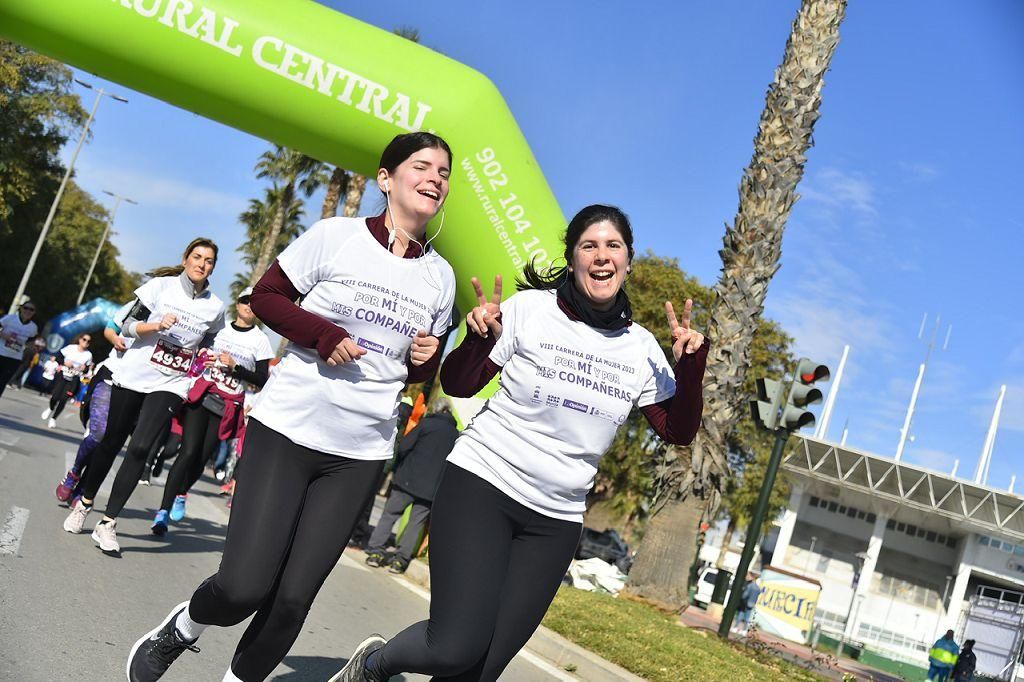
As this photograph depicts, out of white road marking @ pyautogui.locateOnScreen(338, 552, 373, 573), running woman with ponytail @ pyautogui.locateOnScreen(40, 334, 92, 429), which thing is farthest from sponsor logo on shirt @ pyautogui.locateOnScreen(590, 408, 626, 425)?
running woman with ponytail @ pyautogui.locateOnScreen(40, 334, 92, 429)

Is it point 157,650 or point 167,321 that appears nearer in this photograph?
point 157,650

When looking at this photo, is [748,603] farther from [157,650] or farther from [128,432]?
[157,650]

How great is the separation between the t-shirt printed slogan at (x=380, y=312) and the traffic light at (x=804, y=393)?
9.53 meters

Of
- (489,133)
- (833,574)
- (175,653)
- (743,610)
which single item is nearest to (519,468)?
(175,653)

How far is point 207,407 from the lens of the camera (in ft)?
29.8

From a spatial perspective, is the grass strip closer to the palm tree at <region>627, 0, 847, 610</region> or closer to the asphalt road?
the asphalt road

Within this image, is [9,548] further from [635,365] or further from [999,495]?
[999,495]

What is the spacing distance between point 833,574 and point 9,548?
215 ft

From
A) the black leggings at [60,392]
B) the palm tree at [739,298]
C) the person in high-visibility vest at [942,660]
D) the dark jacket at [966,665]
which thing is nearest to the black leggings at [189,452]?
the palm tree at [739,298]

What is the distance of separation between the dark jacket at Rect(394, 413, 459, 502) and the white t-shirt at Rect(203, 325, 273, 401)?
201 centimetres

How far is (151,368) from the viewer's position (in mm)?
7301

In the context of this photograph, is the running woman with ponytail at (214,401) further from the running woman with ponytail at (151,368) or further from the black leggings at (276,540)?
the black leggings at (276,540)

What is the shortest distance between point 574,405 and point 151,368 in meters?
4.37

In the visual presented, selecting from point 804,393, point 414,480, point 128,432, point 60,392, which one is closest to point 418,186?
point 128,432
